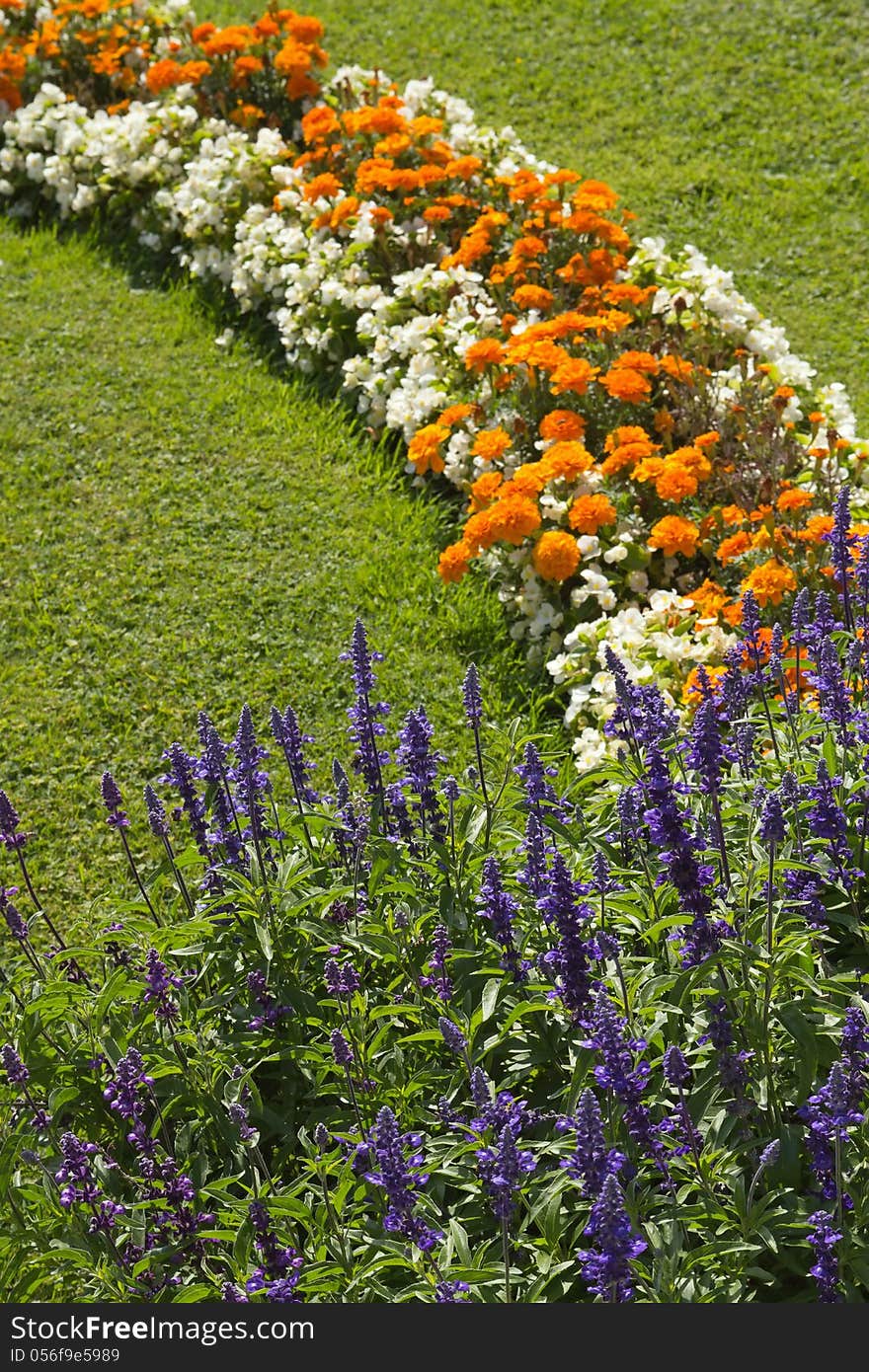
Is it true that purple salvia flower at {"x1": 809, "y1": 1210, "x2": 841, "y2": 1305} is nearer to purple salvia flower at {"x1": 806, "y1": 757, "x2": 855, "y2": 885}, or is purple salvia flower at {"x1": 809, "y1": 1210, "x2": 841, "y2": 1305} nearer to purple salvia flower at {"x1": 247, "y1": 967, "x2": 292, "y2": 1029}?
purple salvia flower at {"x1": 806, "y1": 757, "x2": 855, "y2": 885}

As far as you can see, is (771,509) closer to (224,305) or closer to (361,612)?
(361,612)

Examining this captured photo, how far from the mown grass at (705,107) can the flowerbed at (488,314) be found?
1.09 metres

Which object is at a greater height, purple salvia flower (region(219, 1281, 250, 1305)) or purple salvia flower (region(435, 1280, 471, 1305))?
purple salvia flower (region(435, 1280, 471, 1305))

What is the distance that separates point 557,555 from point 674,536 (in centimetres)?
45

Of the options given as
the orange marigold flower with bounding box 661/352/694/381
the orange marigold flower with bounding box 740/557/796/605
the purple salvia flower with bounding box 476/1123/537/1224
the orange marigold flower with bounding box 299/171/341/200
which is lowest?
the purple salvia flower with bounding box 476/1123/537/1224

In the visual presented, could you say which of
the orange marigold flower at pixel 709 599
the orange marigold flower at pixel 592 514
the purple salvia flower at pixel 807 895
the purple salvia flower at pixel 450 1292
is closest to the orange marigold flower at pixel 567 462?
the orange marigold flower at pixel 592 514

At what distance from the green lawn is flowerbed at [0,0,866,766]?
0.37 meters

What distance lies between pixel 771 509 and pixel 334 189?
3340 millimetres

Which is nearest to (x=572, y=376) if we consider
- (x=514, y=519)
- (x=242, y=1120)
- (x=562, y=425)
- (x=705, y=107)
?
(x=562, y=425)

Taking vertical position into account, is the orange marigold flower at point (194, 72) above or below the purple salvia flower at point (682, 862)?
above

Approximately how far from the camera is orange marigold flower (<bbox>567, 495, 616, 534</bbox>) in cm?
546

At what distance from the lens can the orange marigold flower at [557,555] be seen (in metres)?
5.39

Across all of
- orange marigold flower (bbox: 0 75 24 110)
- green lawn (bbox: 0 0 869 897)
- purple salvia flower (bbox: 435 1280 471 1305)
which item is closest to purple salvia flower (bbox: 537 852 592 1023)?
purple salvia flower (bbox: 435 1280 471 1305)

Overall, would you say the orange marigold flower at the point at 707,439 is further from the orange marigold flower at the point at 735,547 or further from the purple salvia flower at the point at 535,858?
the purple salvia flower at the point at 535,858
